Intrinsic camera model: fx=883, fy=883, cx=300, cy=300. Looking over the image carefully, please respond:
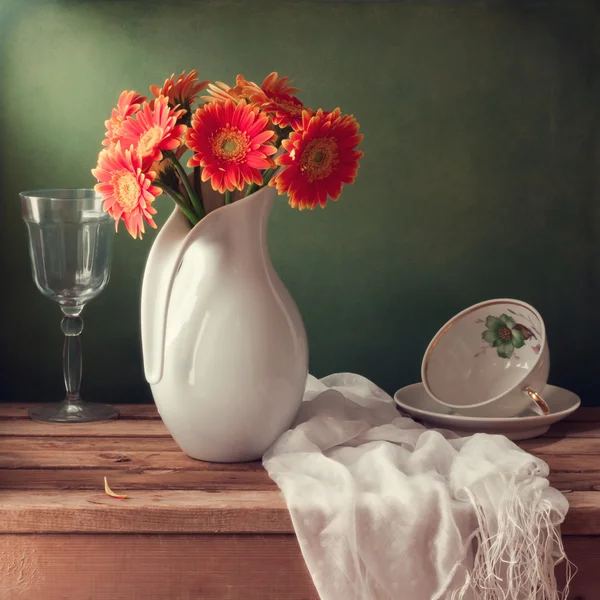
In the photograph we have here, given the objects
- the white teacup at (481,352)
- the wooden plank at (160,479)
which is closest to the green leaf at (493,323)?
the white teacup at (481,352)

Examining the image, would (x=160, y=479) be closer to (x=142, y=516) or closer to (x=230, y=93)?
(x=142, y=516)

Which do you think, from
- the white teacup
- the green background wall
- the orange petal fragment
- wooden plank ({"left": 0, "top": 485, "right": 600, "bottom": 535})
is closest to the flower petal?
the white teacup

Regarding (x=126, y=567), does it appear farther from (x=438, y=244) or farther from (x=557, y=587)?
(x=438, y=244)

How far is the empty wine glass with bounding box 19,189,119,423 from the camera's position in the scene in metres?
1.23

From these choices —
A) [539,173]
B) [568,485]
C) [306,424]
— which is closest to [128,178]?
[306,424]

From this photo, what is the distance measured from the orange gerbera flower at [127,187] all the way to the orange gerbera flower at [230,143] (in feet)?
→ 0.19

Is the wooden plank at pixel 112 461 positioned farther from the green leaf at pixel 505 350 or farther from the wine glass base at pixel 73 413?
the green leaf at pixel 505 350

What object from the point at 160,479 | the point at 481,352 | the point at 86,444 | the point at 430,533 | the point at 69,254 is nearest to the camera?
the point at 430,533

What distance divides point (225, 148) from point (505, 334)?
22.4 inches

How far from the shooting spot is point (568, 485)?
0.99m

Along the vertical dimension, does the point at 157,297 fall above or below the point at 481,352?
above

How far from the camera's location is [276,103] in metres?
1.00

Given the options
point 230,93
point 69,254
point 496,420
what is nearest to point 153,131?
point 230,93

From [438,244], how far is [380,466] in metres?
0.53
